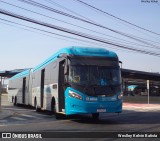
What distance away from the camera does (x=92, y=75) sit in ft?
54.4

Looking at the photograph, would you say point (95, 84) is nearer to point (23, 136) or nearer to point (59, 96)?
point (59, 96)

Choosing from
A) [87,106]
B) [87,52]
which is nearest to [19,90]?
[87,52]

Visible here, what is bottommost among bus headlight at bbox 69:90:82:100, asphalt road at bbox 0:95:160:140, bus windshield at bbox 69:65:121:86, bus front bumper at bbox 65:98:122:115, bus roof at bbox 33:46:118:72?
asphalt road at bbox 0:95:160:140

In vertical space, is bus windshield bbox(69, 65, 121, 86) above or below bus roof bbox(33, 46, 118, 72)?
below

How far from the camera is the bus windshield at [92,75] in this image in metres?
16.4

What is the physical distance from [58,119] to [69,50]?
4436 mm

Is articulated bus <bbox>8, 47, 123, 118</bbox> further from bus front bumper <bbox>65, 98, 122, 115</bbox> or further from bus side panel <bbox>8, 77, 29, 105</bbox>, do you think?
bus side panel <bbox>8, 77, 29, 105</bbox>

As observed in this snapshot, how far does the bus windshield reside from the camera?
1641cm

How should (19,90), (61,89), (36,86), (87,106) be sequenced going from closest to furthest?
1. (87,106)
2. (61,89)
3. (36,86)
4. (19,90)

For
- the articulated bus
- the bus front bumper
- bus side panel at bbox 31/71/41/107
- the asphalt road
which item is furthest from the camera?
bus side panel at bbox 31/71/41/107

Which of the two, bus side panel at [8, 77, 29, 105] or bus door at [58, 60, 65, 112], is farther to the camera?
bus side panel at [8, 77, 29, 105]

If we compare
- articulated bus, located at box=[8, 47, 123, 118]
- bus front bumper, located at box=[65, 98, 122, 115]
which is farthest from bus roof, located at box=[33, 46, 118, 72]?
bus front bumper, located at box=[65, 98, 122, 115]

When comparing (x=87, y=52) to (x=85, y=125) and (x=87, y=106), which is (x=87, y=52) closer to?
(x=87, y=106)

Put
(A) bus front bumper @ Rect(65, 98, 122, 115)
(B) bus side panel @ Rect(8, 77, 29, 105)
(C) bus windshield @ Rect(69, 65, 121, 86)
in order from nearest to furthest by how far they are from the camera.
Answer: (A) bus front bumper @ Rect(65, 98, 122, 115)
(C) bus windshield @ Rect(69, 65, 121, 86)
(B) bus side panel @ Rect(8, 77, 29, 105)
